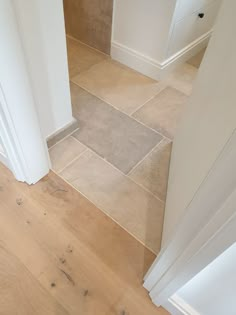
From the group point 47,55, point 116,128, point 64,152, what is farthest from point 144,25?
point 64,152

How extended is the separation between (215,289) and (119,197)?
670mm

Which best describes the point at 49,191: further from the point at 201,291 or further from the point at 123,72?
the point at 123,72

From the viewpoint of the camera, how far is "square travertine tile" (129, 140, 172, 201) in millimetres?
1372

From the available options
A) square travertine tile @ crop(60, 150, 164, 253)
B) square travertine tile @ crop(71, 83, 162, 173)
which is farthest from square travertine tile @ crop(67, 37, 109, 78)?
square travertine tile @ crop(60, 150, 164, 253)

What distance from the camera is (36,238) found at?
1160mm

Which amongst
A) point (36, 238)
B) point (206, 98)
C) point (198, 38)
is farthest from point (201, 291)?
point (198, 38)

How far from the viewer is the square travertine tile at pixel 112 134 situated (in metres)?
1.49

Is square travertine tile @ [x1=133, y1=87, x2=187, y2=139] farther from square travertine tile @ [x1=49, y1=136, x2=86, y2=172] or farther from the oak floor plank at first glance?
the oak floor plank

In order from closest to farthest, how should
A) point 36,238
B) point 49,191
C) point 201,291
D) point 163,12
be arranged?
point 201,291, point 36,238, point 49,191, point 163,12

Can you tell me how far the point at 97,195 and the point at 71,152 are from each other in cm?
32

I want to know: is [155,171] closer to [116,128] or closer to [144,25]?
[116,128]

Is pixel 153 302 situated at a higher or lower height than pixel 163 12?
lower

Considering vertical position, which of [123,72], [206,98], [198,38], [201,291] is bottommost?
[123,72]

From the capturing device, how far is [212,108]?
0.78 m
